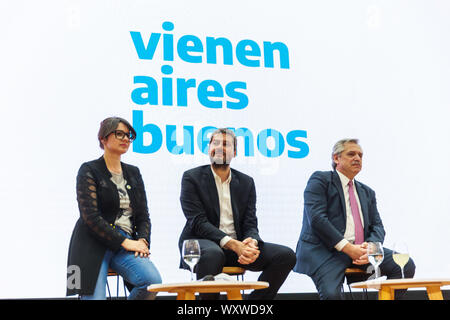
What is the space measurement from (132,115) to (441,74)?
273cm

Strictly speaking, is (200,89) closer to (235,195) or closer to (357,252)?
(235,195)

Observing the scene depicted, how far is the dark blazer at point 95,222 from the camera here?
358 cm

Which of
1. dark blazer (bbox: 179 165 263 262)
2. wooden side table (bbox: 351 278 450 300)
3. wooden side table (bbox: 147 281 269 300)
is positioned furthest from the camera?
dark blazer (bbox: 179 165 263 262)

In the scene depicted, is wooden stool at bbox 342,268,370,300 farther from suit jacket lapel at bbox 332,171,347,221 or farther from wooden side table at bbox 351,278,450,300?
wooden side table at bbox 351,278,450,300

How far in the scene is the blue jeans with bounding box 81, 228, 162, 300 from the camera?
354cm

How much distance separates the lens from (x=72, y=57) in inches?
173

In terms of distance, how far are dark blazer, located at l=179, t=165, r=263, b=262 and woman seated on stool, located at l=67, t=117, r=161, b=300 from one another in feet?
0.93

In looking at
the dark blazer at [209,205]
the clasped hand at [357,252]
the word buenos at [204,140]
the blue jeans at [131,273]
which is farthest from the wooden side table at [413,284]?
the word buenos at [204,140]

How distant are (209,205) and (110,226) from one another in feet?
2.29

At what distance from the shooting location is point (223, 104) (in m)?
4.69

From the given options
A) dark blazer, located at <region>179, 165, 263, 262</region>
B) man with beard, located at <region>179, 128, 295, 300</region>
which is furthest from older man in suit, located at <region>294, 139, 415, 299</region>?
dark blazer, located at <region>179, 165, 263, 262</region>

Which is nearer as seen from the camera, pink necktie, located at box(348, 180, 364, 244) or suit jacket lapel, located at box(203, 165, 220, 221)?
suit jacket lapel, located at box(203, 165, 220, 221)

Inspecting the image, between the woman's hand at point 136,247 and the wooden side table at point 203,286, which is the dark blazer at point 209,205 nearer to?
the woman's hand at point 136,247

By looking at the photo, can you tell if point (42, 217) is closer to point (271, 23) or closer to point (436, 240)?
point (271, 23)
